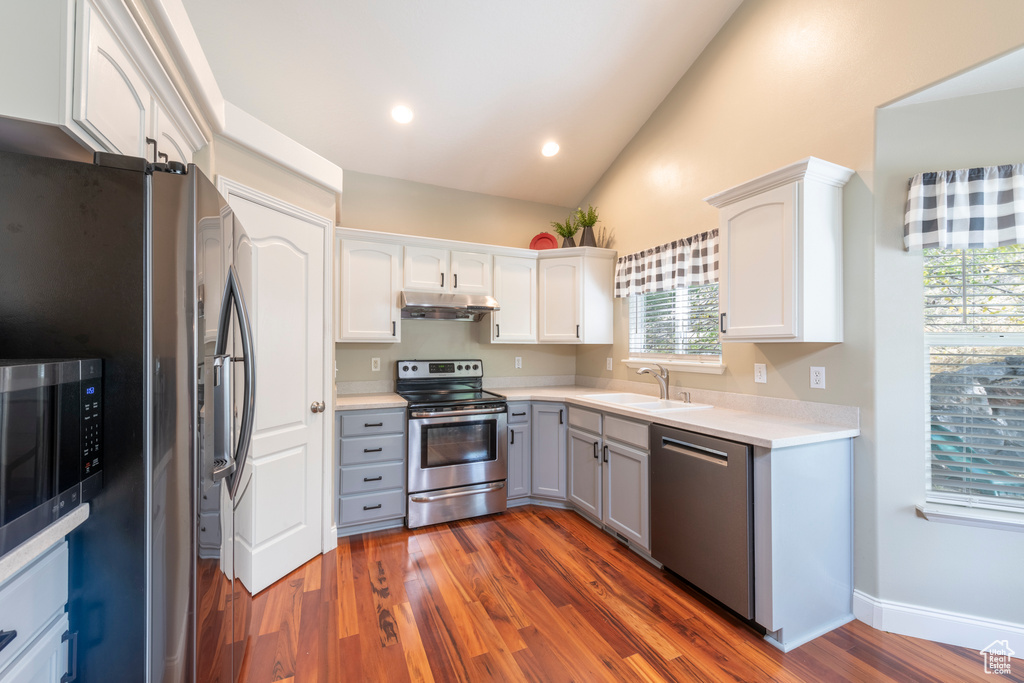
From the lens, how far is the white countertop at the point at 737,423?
5.98ft

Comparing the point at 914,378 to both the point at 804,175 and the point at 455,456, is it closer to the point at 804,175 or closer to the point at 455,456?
the point at 804,175

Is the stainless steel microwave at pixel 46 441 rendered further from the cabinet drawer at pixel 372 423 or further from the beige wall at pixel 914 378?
the beige wall at pixel 914 378

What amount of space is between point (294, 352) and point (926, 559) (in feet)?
10.6

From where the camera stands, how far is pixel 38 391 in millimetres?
786

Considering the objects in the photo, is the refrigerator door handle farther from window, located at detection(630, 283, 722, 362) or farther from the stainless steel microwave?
window, located at detection(630, 283, 722, 362)

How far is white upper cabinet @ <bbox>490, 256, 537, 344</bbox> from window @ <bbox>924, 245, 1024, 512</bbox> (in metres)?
2.53

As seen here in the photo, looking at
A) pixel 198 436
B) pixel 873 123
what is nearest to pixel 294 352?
pixel 198 436

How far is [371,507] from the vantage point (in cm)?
286

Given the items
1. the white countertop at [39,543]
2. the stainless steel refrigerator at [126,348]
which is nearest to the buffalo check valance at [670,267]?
the stainless steel refrigerator at [126,348]

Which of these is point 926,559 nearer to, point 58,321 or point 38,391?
point 38,391

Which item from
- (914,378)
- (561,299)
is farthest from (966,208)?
(561,299)

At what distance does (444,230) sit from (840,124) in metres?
2.83

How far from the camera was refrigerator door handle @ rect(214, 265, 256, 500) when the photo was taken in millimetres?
1283

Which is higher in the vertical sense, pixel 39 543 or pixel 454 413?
pixel 39 543
